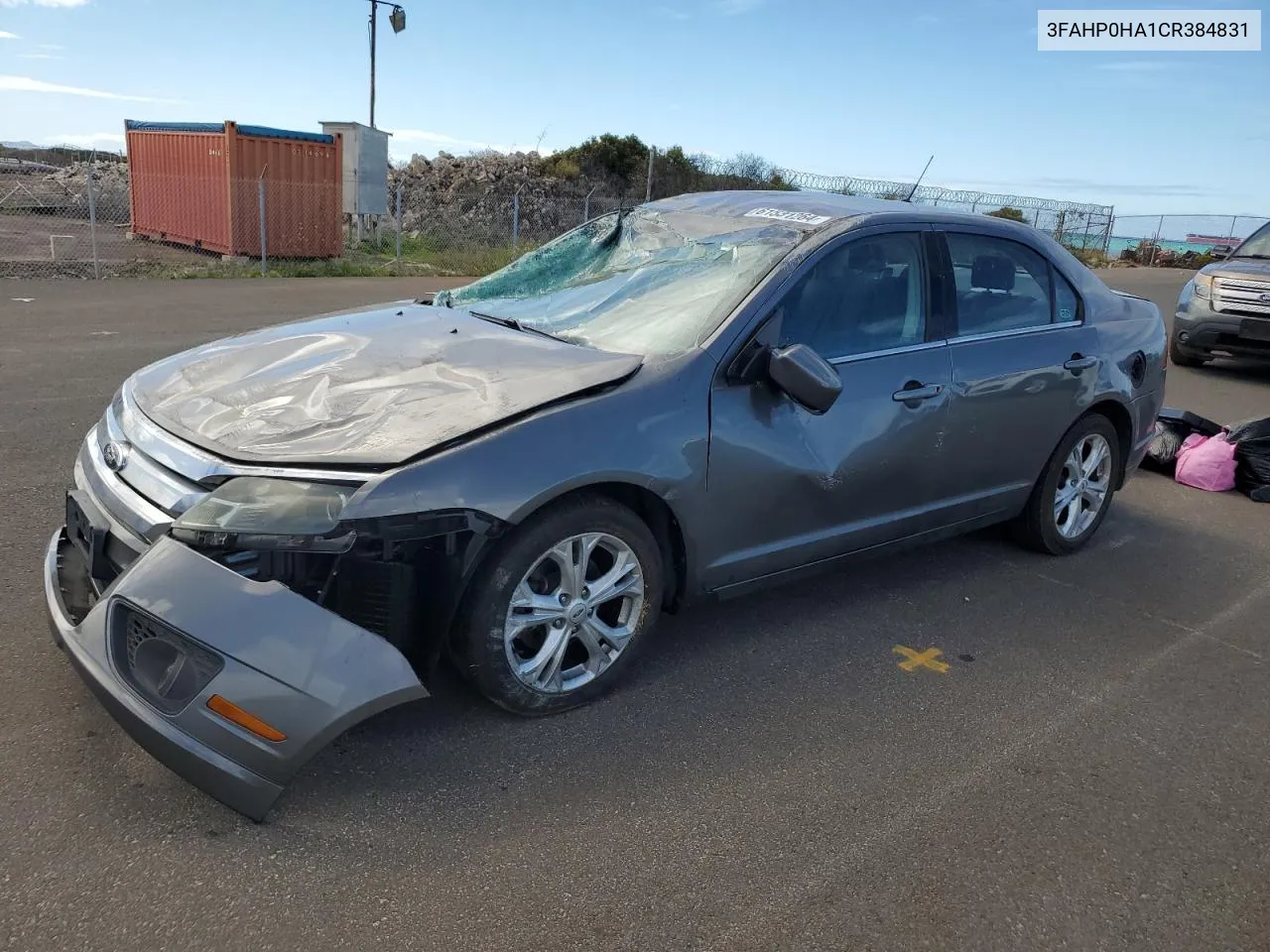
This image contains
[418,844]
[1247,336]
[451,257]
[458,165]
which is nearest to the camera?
[418,844]

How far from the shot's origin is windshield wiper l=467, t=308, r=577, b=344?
3806 millimetres

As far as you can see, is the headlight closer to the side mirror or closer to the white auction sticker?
the side mirror

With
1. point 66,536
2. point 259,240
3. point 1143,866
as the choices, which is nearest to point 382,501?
point 66,536

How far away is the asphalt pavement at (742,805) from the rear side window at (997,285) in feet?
4.18

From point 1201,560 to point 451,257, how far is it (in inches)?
743

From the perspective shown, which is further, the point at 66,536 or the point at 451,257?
the point at 451,257

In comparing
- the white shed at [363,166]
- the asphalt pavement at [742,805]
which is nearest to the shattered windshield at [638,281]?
the asphalt pavement at [742,805]

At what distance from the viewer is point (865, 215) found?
163 inches

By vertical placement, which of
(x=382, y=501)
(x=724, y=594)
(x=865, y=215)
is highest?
(x=865, y=215)

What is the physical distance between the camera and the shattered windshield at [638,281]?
3732 millimetres

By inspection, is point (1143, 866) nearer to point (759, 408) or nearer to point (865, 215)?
point (759, 408)

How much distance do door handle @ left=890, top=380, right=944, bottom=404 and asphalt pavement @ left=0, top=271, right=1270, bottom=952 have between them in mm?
953

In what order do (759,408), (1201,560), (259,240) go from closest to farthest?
1. (759,408)
2. (1201,560)
3. (259,240)

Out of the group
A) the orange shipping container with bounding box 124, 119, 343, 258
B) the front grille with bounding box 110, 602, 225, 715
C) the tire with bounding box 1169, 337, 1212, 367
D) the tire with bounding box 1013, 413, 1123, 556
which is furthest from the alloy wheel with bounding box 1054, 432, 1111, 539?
the orange shipping container with bounding box 124, 119, 343, 258
